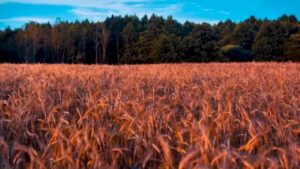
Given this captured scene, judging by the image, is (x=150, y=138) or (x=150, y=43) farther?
(x=150, y=43)

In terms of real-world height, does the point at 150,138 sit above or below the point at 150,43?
below

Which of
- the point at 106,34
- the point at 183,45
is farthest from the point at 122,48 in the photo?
the point at 183,45

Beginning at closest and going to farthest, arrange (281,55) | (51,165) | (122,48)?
(51,165), (281,55), (122,48)

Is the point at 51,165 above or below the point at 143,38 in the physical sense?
below

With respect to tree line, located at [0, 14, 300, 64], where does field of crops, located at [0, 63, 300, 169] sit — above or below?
below

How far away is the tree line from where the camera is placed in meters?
48.1

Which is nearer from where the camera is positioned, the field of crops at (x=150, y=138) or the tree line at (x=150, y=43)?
the field of crops at (x=150, y=138)

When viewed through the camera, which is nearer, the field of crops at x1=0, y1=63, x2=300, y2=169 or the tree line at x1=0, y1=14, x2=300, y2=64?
the field of crops at x1=0, y1=63, x2=300, y2=169

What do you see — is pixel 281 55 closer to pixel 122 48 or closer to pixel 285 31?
pixel 285 31

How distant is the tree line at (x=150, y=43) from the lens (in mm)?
48094

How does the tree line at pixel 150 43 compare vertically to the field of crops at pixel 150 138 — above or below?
above

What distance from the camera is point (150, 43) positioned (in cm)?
5272

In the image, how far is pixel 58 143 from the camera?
279 centimetres

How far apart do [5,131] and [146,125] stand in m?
1.39
